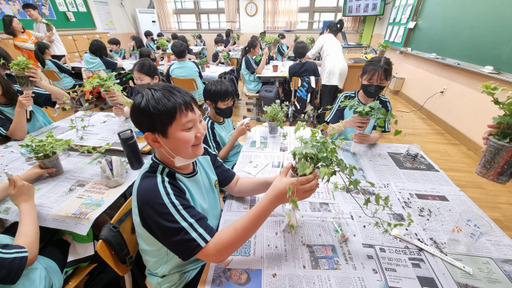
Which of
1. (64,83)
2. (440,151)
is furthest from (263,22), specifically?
(440,151)

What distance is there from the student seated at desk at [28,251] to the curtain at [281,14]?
29.6 ft

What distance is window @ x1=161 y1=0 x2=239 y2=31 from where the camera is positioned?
8922 millimetres

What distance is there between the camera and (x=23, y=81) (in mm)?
1786

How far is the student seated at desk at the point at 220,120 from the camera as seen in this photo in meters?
1.82

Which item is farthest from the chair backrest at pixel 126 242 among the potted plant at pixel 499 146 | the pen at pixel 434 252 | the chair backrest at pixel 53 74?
the chair backrest at pixel 53 74

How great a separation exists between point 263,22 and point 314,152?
30.0ft

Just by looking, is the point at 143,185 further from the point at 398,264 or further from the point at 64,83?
the point at 64,83

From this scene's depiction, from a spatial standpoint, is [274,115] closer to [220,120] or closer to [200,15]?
[220,120]

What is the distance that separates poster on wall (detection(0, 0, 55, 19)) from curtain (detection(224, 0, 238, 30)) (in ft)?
18.5

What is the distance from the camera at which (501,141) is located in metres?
0.98

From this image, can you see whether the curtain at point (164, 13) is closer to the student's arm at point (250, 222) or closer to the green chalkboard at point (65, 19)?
the green chalkboard at point (65, 19)

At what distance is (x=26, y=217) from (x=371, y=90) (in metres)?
2.45

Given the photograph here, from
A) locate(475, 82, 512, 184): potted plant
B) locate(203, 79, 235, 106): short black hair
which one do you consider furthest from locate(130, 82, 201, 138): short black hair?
locate(475, 82, 512, 184): potted plant

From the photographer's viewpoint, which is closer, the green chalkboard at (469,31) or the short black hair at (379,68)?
the short black hair at (379,68)
